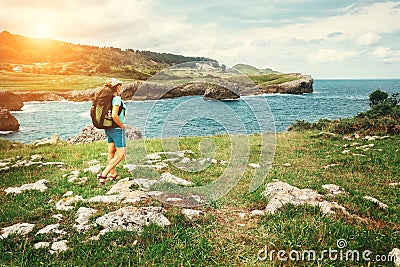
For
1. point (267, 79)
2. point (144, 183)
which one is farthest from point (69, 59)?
point (144, 183)

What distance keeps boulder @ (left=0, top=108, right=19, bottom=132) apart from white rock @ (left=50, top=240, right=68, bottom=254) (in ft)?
114

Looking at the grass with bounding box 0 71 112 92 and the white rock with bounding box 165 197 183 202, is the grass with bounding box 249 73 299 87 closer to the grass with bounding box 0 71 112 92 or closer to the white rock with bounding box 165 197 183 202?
the white rock with bounding box 165 197 183 202

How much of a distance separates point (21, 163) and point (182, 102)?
9.27 m

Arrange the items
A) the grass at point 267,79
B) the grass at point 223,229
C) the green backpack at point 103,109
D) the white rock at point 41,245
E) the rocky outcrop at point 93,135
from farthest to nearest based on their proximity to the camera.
→ the rocky outcrop at point 93,135, the grass at point 267,79, the green backpack at point 103,109, the white rock at point 41,245, the grass at point 223,229

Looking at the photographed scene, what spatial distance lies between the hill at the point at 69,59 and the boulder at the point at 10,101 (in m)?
3.46

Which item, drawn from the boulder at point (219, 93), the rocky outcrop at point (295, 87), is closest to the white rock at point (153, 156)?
the boulder at point (219, 93)

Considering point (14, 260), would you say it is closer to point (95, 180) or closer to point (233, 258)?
point (233, 258)

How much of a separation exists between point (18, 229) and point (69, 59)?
244 ft

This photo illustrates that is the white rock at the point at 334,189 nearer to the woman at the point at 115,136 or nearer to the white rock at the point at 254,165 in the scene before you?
the white rock at the point at 254,165

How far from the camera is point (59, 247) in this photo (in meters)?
6.38

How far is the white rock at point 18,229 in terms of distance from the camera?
6948 mm

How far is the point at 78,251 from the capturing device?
20.4 feet

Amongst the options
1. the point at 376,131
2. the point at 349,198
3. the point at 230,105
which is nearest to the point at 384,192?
the point at 349,198

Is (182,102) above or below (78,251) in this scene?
above
